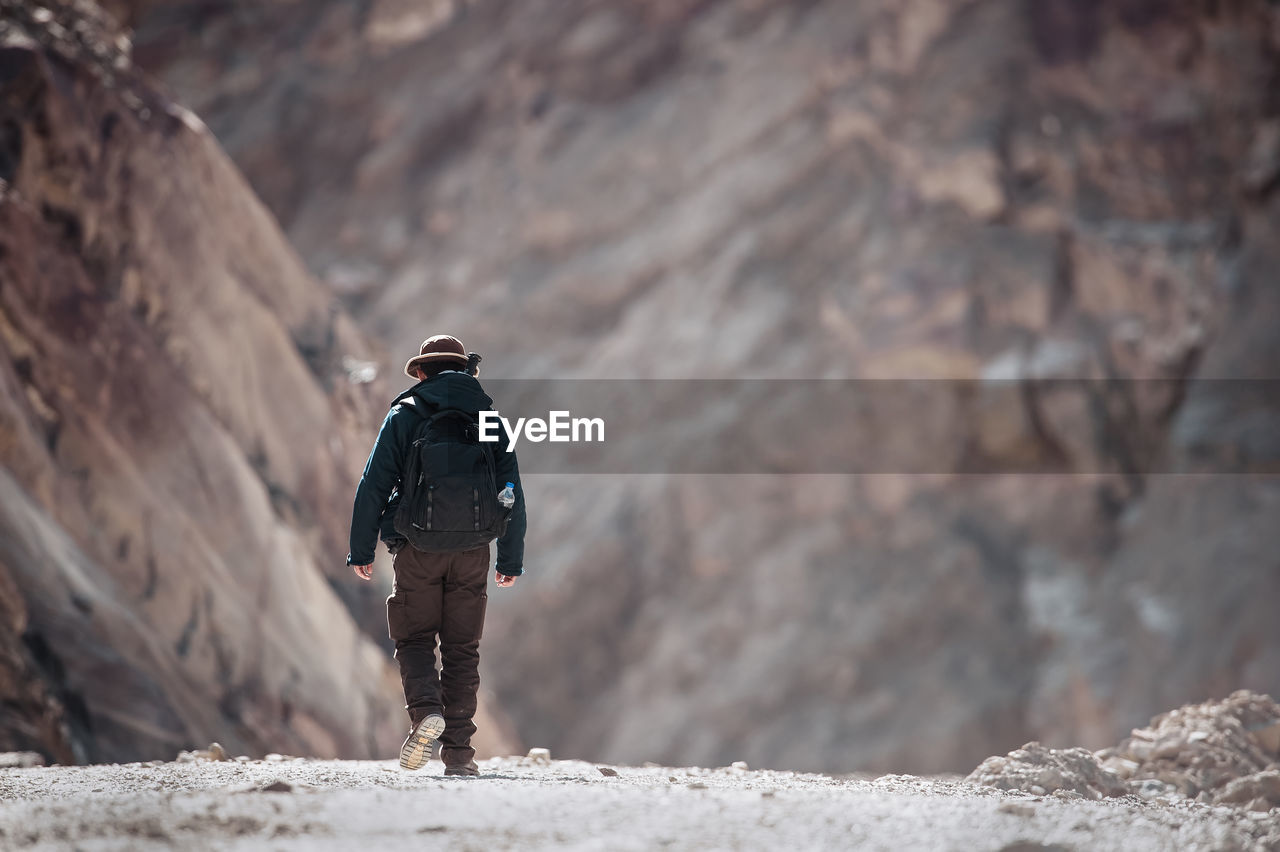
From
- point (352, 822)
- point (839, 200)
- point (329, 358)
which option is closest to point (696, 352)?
point (839, 200)

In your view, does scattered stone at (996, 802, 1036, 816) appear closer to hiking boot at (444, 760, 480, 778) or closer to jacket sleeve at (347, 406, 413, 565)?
hiking boot at (444, 760, 480, 778)

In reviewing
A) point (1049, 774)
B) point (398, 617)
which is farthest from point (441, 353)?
point (1049, 774)

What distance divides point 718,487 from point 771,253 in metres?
4.44

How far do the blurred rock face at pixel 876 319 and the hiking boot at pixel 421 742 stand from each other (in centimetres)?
1441

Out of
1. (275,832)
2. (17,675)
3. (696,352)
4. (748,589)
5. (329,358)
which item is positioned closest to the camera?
(275,832)

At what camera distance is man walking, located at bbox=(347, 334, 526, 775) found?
3.89 metres

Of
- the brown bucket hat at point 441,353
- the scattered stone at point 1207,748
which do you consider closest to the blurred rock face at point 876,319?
the scattered stone at point 1207,748

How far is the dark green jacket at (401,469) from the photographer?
394 centimetres

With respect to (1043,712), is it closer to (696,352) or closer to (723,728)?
(723,728)

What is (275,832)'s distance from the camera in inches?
103

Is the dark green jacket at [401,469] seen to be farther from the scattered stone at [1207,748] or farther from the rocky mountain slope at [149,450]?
the scattered stone at [1207,748]

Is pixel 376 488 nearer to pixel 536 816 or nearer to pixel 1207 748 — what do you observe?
pixel 536 816

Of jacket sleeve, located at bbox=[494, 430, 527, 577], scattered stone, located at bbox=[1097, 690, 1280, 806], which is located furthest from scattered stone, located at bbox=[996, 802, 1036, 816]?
scattered stone, located at bbox=[1097, 690, 1280, 806]

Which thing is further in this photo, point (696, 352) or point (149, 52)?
point (149, 52)
